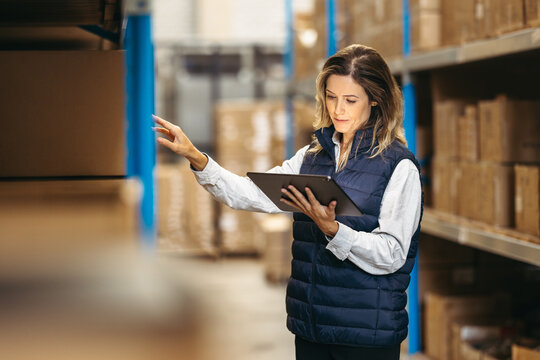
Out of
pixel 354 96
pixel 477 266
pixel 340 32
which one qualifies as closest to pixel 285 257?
pixel 340 32

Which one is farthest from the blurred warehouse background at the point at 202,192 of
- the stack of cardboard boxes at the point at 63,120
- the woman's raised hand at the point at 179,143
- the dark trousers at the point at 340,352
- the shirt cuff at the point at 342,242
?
the dark trousers at the point at 340,352

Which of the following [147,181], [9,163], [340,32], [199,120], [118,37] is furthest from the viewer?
[199,120]

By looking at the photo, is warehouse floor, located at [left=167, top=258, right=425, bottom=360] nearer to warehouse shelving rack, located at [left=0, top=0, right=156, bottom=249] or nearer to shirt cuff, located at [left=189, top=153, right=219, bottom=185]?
shirt cuff, located at [left=189, top=153, right=219, bottom=185]

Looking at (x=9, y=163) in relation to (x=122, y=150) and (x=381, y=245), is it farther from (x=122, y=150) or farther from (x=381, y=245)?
(x=381, y=245)

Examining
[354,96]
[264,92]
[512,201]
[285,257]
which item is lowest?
[285,257]

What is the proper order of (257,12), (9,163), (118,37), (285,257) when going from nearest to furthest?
(9,163) → (118,37) → (285,257) → (257,12)

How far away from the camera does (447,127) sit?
14.1 ft

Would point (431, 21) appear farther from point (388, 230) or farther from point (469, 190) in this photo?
point (388, 230)

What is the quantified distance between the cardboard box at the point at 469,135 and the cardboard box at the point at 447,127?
0.08 m

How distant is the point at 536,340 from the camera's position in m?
3.82

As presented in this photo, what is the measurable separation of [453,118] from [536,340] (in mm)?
1292

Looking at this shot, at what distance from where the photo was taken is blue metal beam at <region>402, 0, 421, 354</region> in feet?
14.8

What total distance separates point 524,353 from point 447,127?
4.73 feet

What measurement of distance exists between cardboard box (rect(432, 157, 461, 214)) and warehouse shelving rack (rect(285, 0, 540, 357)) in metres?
0.08
